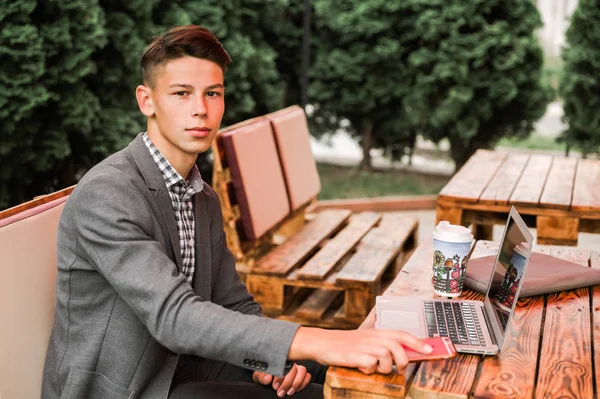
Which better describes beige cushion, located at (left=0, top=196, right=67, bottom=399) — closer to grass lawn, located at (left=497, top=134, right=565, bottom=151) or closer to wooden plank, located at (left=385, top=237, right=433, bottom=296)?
wooden plank, located at (left=385, top=237, right=433, bottom=296)

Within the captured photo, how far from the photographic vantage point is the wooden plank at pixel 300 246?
401 centimetres

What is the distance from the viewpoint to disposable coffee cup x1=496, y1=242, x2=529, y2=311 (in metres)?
2.04

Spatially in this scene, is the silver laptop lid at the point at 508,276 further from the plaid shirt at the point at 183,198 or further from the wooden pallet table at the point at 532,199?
the wooden pallet table at the point at 532,199

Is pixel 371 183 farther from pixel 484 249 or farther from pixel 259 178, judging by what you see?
pixel 484 249

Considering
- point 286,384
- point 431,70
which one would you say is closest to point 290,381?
point 286,384

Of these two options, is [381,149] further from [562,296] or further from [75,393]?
[75,393]

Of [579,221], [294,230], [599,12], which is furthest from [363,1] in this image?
[579,221]

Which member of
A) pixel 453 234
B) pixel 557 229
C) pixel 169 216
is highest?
pixel 169 216

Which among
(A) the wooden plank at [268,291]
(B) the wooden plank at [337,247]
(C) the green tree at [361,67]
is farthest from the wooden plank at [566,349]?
(C) the green tree at [361,67]

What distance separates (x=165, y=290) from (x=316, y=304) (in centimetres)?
232

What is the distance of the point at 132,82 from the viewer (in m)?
5.68

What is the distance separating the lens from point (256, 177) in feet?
14.0

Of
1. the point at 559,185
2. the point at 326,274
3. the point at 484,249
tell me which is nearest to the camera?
the point at 484,249

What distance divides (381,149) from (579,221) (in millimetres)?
5298
